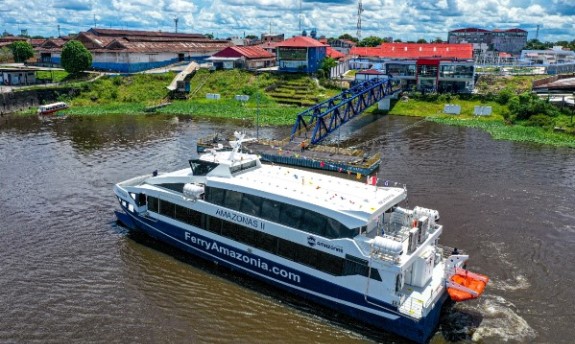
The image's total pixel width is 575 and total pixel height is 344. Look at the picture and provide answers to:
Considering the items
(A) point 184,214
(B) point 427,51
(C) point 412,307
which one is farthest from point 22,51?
(C) point 412,307

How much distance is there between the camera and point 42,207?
31000 mm

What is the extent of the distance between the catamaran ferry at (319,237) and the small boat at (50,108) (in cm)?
4778

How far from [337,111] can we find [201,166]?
29234mm

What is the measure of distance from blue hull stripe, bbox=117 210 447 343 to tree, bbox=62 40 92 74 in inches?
2453

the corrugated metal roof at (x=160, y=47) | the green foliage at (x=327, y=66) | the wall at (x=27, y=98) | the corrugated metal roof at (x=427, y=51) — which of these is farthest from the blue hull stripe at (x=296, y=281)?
the corrugated metal roof at (x=160, y=47)

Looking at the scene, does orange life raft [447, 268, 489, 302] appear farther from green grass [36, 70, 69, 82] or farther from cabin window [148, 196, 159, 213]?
green grass [36, 70, 69, 82]

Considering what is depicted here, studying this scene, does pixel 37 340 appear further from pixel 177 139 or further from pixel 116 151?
pixel 177 139

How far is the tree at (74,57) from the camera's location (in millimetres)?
78125

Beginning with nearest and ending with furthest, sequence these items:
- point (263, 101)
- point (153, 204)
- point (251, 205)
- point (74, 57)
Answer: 1. point (251, 205)
2. point (153, 204)
3. point (263, 101)
4. point (74, 57)

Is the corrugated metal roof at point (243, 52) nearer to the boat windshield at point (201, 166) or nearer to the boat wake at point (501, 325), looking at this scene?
the boat windshield at point (201, 166)

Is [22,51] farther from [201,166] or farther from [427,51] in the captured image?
[201,166]

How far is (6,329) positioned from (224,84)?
206 feet

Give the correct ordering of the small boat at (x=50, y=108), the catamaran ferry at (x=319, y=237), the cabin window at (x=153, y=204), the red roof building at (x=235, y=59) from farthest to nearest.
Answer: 1. the red roof building at (x=235, y=59)
2. the small boat at (x=50, y=108)
3. the cabin window at (x=153, y=204)
4. the catamaran ferry at (x=319, y=237)

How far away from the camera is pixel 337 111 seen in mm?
50281
